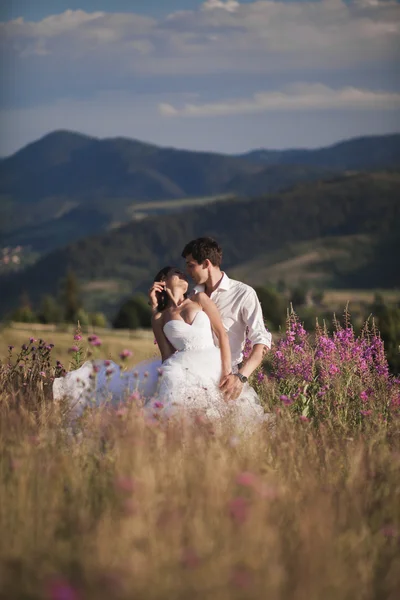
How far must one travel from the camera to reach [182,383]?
5684 mm

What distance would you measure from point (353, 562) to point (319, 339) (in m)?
3.42

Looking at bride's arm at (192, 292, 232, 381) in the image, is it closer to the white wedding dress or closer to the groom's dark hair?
the white wedding dress

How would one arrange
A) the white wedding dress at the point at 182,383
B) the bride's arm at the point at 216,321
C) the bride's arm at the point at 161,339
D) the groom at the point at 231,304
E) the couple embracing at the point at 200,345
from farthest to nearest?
1. the bride's arm at the point at 161,339
2. the bride's arm at the point at 216,321
3. the groom at the point at 231,304
4. the couple embracing at the point at 200,345
5. the white wedding dress at the point at 182,383

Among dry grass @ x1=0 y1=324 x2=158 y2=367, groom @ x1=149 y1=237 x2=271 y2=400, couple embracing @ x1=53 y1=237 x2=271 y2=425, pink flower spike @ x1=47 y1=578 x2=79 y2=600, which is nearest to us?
pink flower spike @ x1=47 y1=578 x2=79 y2=600

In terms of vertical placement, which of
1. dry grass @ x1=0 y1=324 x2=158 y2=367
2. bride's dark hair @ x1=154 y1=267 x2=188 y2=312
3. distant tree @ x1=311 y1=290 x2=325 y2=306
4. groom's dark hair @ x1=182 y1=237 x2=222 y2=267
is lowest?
distant tree @ x1=311 y1=290 x2=325 y2=306

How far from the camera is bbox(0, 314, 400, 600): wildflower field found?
98.9 inches

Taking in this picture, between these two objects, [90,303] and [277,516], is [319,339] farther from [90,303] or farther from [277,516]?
[90,303]

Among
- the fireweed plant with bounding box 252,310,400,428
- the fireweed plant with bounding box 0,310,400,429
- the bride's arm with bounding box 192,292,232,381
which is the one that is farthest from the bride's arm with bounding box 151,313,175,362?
the fireweed plant with bounding box 252,310,400,428

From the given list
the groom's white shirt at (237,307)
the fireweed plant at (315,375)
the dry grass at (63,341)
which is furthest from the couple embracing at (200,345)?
the dry grass at (63,341)

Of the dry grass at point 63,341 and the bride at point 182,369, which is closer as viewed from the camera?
the bride at point 182,369

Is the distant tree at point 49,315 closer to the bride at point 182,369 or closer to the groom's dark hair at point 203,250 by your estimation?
the bride at point 182,369

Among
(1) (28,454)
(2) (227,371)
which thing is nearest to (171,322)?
(2) (227,371)

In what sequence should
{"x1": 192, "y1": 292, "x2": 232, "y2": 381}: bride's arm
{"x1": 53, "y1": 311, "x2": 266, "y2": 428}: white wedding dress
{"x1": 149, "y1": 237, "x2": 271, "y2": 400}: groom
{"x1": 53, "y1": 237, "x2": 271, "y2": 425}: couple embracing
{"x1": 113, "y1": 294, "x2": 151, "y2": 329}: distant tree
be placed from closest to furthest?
{"x1": 53, "y1": 311, "x2": 266, "y2": 428}: white wedding dress
{"x1": 53, "y1": 237, "x2": 271, "y2": 425}: couple embracing
{"x1": 149, "y1": 237, "x2": 271, "y2": 400}: groom
{"x1": 192, "y1": 292, "x2": 232, "y2": 381}: bride's arm
{"x1": 113, "y1": 294, "x2": 151, "y2": 329}: distant tree

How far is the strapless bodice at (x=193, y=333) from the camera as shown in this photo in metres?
6.10
